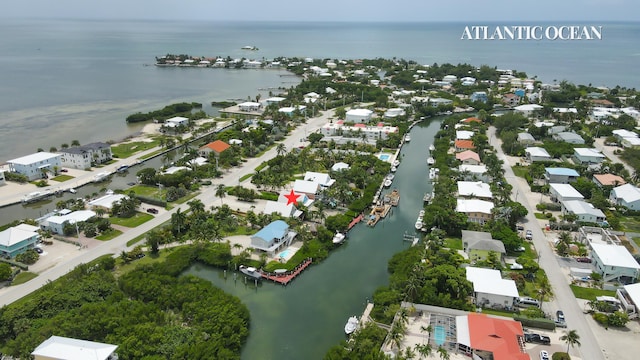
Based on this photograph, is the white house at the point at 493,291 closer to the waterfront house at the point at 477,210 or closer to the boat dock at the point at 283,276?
the waterfront house at the point at 477,210

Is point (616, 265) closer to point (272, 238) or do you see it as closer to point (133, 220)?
point (272, 238)

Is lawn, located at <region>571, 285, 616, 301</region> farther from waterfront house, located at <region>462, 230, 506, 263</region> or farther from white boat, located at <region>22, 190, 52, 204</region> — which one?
white boat, located at <region>22, 190, 52, 204</region>

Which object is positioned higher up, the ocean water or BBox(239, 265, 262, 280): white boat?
the ocean water

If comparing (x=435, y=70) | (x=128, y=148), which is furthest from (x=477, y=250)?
(x=435, y=70)

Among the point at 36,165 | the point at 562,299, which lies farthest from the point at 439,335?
the point at 36,165

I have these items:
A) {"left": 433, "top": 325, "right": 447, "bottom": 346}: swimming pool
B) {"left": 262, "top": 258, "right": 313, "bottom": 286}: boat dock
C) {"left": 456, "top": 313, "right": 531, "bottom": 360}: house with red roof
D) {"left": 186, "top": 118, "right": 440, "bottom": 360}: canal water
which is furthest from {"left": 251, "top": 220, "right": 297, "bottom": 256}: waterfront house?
{"left": 456, "top": 313, "right": 531, "bottom": 360}: house with red roof

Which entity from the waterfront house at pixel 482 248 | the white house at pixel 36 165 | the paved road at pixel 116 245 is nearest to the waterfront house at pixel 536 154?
the waterfront house at pixel 482 248

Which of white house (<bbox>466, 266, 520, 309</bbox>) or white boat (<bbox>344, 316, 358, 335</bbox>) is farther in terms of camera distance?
white house (<bbox>466, 266, 520, 309</bbox>)
